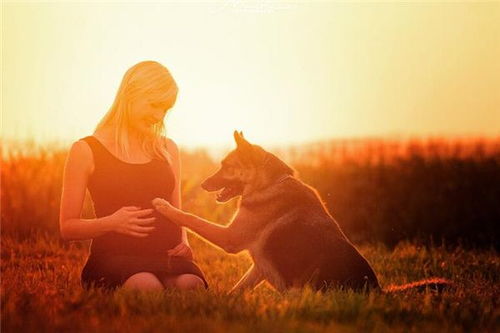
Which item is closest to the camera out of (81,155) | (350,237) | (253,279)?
(81,155)

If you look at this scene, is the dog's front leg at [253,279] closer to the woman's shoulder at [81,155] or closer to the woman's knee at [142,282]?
the woman's knee at [142,282]

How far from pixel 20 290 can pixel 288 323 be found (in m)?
2.57

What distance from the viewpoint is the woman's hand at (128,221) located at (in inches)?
233

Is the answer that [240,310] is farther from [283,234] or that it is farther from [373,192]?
[373,192]

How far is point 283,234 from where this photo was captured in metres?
6.78

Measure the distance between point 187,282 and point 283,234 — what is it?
38.6 inches

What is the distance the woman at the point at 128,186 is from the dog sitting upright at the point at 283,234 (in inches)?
9.2

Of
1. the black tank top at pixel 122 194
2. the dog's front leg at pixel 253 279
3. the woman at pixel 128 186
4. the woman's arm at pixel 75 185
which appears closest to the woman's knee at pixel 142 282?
the woman at pixel 128 186

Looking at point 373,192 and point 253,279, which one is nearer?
point 253,279

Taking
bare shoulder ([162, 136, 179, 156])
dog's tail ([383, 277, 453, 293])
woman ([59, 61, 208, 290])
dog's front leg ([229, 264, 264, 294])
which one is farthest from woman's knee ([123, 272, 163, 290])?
dog's tail ([383, 277, 453, 293])

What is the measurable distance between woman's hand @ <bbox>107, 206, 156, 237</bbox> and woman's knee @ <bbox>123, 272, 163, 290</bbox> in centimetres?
38

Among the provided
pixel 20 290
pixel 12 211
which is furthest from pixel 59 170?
pixel 20 290

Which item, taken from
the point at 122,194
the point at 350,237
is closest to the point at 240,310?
the point at 122,194

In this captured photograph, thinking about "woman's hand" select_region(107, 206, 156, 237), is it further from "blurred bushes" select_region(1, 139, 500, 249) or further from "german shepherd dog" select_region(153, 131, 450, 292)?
"blurred bushes" select_region(1, 139, 500, 249)
